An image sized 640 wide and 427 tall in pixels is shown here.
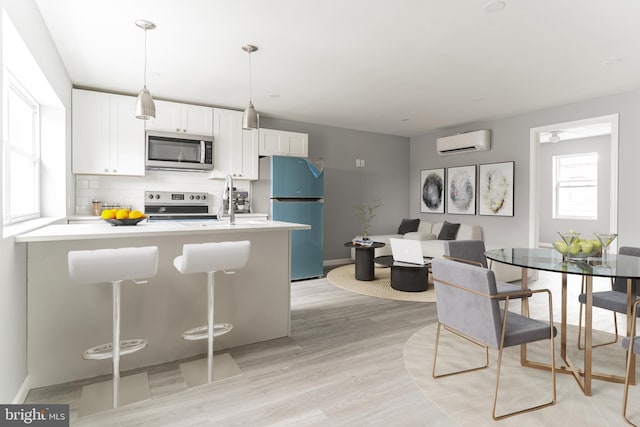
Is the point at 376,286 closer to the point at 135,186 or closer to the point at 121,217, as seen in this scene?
the point at 121,217

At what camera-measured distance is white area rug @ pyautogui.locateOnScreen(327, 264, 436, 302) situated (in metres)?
4.23

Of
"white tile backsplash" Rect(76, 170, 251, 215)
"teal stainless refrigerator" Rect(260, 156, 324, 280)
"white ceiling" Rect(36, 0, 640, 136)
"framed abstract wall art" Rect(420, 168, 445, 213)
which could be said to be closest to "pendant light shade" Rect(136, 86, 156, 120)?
"white ceiling" Rect(36, 0, 640, 136)

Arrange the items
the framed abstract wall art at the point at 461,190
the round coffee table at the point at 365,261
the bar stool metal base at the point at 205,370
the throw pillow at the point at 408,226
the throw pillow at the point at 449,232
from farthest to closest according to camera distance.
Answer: the throw pillow at the point at 408,226
the framed abstract wall art at the point at 461,190
the throw pillow at the point at 449,232
the round coffee table at the point at 365,261
the bar stool metal base at the point at 205,370

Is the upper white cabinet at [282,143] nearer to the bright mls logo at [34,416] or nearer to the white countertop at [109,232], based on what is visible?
the white countertop at [109,232]


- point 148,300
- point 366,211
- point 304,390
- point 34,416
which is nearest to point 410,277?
point 366,211

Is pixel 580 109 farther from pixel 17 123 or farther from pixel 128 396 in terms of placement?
pixel 17 123

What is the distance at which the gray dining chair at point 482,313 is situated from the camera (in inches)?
72.9

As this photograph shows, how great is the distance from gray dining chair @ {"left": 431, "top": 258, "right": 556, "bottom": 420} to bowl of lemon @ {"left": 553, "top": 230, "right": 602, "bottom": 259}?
1.98 feet

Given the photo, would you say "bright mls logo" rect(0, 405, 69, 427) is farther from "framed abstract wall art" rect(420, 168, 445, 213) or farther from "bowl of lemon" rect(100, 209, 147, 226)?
"framed abstract wall art" rect(420, 168, 445, 213)

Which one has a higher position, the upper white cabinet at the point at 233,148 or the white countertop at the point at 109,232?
the upper white cabinet at the point at 233,148

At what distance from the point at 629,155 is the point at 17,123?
6.19 metres

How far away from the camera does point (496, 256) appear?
2.59 m

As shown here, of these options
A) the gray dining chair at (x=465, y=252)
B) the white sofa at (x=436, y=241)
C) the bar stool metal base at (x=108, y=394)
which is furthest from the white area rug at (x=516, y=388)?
the white sofa at (x=436, y=241)

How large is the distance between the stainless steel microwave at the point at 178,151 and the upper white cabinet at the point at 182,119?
0.08 m
